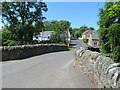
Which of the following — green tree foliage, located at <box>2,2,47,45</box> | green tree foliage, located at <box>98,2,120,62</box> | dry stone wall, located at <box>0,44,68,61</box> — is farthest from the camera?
green tree foliage, located at <box>2,2,47,45</box>

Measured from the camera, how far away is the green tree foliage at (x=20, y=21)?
85.7ft

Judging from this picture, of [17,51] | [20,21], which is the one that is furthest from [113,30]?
[20,21]

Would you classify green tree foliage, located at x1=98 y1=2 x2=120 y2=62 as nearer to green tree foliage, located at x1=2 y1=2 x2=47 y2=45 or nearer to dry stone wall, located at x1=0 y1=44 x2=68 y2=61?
dry stone wall, located at x1=0 y1=44 x2=68 y2=61

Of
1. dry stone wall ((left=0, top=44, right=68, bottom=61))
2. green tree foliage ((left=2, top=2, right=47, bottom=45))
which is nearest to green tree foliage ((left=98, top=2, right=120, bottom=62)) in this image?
dry stone wall ((left=0, top=44, right=68, bottom=61))

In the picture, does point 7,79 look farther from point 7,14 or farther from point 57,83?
point 7,14

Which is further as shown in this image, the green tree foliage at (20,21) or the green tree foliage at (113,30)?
the green tree foliage at (20,21)

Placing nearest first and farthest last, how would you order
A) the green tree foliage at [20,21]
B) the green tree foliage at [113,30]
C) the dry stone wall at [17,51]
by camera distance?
the green tree foliage at [113,30] → the dry stone wall at [17,51] → the green tree foliage at [20,21]

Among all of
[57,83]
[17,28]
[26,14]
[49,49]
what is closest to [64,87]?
[57,83]

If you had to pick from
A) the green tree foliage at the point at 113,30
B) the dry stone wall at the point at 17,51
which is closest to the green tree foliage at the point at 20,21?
the dry stone wall at the point at 17,51

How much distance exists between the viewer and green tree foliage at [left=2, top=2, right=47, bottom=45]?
26.1 metres

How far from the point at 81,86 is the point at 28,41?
23580mm

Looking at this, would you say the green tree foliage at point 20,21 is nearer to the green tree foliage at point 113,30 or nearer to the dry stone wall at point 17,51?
the dry stone wall at point 17,51

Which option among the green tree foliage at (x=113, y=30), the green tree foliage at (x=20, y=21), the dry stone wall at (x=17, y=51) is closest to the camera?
the green tree foliage at (x=113, y=30)

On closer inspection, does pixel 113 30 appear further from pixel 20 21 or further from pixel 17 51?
pixel 20 21
